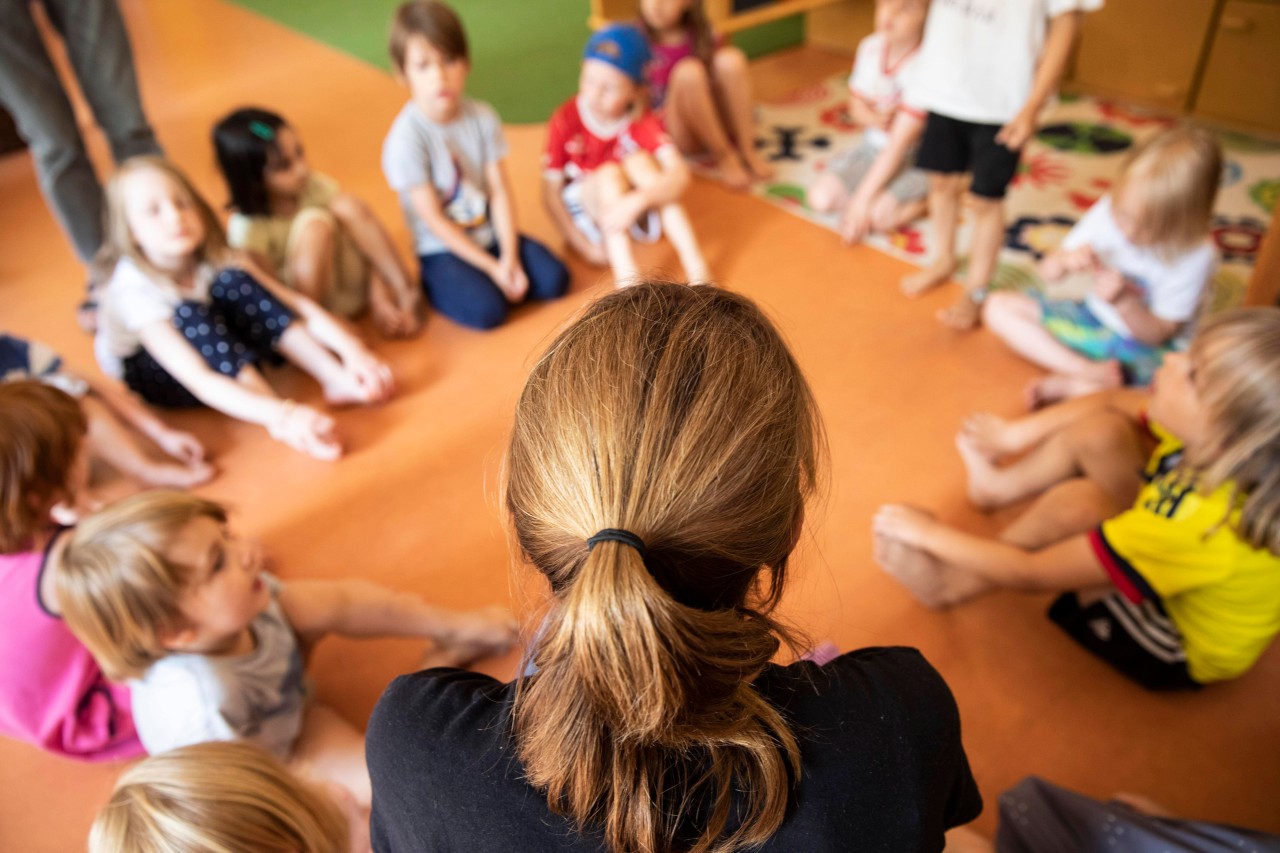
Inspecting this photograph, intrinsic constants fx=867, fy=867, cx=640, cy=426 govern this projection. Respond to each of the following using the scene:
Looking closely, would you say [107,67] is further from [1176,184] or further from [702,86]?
[1176,184]

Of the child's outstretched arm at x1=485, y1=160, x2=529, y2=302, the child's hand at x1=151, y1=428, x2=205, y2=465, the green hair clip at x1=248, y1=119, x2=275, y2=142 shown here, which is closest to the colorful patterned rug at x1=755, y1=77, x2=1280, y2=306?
the child's outstretched arm at x1=485, y1=160, x2=529, y2=302

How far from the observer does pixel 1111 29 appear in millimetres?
2633

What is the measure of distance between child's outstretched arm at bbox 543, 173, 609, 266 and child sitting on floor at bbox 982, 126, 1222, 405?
0.93m

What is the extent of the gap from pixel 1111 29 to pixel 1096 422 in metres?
1.91

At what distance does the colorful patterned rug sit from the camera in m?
2.04

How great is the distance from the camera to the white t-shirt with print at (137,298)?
5.33 ft

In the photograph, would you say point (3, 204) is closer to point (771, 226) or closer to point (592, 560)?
point (771, 226)

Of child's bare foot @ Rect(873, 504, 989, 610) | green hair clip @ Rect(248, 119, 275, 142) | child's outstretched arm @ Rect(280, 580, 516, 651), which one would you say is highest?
green hair clip @ Rect(248, 119, 275, 142)

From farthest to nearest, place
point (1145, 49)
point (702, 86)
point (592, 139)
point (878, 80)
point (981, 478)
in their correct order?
point (1145, 49) → point (702, 86) → point (878, 80) → point (592, 139) → point (981, 478)

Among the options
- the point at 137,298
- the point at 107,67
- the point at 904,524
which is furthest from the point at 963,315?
the point at 107,67

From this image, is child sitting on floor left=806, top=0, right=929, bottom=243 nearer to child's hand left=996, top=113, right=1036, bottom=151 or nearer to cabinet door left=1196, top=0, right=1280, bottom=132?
child's hand left=996, top=113, right=1036, bottom=151

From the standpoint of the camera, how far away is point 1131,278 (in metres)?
1.64

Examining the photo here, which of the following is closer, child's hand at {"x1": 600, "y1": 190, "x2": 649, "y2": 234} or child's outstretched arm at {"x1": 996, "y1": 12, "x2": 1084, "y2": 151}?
child's outstretched arm at {"x1": 996, "y1": 12, "x2": 1084, "y2": 151}

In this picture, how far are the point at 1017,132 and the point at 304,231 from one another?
1.48m
